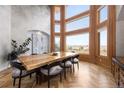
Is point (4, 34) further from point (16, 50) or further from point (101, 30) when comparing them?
point (101, 30)

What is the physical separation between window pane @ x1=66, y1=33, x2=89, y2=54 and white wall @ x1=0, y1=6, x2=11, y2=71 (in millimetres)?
3945

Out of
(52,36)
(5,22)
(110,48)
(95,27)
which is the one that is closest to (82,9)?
(95,27)

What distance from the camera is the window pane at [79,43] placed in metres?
7.73

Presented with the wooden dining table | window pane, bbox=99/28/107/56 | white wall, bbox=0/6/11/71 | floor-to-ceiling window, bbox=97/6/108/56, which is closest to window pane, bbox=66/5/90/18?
floor-to-ceiling window, bbox=97/6/108/56

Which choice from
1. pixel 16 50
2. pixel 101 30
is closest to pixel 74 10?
pixel 101 30

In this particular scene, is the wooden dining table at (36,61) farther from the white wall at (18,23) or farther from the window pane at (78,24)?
the window pane at (78,24)

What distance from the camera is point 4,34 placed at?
5.52m

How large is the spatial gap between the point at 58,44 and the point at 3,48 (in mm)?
4059

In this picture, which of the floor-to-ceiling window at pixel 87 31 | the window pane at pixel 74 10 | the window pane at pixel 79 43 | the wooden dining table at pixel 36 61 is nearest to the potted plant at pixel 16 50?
the wooden dining table at pixel 36 61

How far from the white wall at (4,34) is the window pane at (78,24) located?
3910 millimetres

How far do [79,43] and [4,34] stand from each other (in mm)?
4410

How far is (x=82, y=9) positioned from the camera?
801cm
